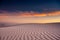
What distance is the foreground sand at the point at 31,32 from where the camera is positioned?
10.7 ft

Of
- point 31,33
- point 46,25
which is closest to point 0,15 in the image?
point 31,33

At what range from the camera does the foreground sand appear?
3262 millimetres

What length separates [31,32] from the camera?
3.59 metres

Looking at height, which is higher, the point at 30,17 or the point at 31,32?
the point at 30,17

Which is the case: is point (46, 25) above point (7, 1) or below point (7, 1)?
below

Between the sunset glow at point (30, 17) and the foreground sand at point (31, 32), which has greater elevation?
the sunset glow at point (30, 17)

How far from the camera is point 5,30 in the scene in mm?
3832

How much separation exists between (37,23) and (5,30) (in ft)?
3.16

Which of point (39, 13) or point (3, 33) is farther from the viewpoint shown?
point (39, 13)

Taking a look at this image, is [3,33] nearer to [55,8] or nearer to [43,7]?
[43,7]

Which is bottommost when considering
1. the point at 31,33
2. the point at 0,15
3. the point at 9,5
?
the point at 31,33

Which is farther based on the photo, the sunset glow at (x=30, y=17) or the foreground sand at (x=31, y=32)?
the sunset glow at (x=30, y=17)

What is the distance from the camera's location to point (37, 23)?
3.70m

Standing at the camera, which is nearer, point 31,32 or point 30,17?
point 31,32
